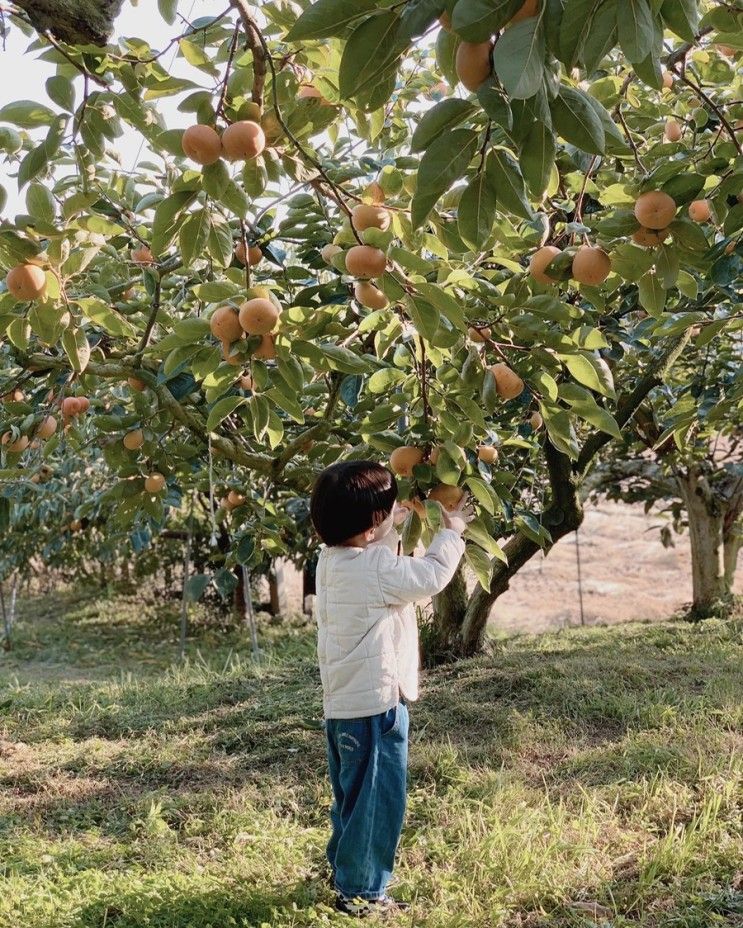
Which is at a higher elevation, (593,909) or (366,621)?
(366,621)

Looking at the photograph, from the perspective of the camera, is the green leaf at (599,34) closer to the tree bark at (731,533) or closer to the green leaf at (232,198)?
the green leaf at (232,198)

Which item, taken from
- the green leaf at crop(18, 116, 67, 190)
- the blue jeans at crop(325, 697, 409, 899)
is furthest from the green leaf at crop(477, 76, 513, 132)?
the blue jeans at crop(325, 697, 409, 899)

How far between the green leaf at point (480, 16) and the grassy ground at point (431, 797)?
2.06 metres

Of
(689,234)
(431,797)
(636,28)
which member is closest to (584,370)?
(689,234)

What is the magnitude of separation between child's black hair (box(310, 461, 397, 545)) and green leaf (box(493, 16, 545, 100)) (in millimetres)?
1406

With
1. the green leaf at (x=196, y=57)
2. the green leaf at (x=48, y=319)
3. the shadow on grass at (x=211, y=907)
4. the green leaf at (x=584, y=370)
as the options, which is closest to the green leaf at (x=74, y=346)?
the green leaf at (x=48, y=319)

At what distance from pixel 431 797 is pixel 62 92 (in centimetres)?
247

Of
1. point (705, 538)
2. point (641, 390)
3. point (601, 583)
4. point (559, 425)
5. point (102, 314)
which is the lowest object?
point (601, 583)

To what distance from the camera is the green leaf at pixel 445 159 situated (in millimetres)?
920

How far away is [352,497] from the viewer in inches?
83.4

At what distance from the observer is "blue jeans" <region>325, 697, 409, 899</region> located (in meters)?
2.16

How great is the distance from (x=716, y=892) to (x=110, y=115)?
230 centimetres

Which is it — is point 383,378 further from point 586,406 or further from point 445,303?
point 445,303

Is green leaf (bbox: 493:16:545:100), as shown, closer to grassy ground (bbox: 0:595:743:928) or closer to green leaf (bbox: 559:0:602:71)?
green leaf (bbox: 559:0:602:71)
